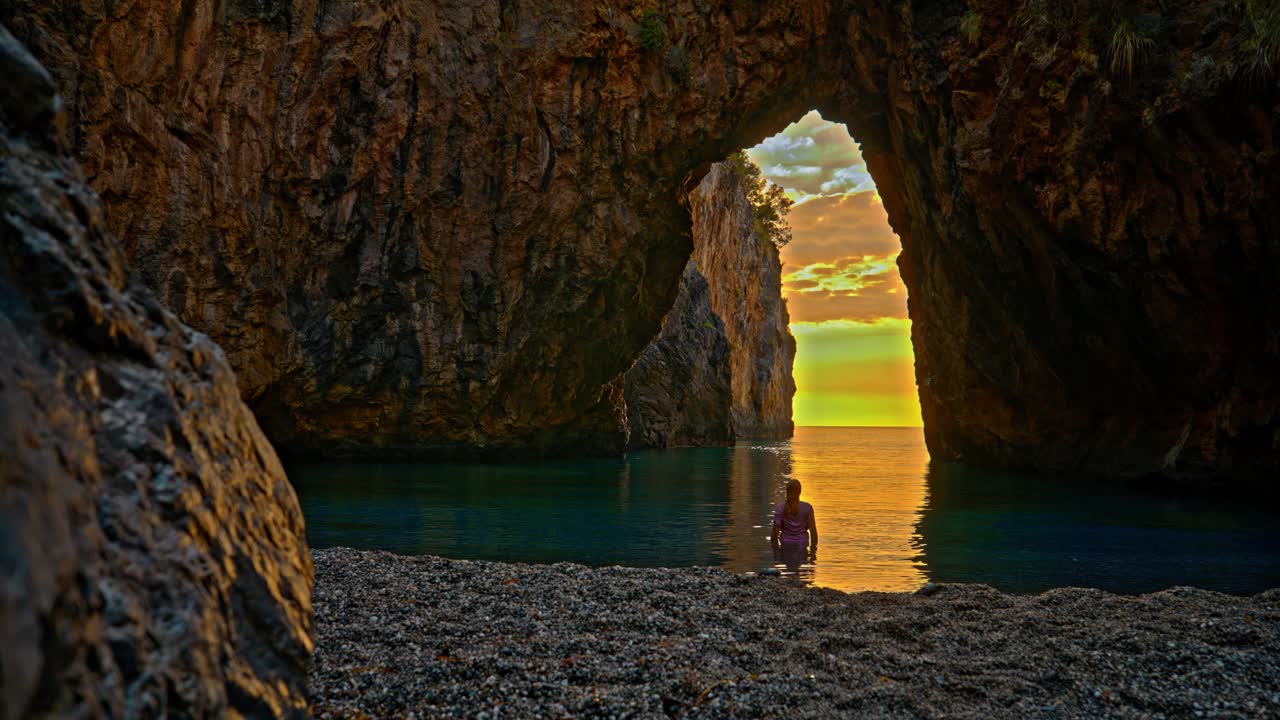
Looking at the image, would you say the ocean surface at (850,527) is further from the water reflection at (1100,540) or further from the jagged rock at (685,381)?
the jagged rock at (685,381)

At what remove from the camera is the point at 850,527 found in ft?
53.2

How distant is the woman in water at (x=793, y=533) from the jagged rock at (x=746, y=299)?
1794 inches

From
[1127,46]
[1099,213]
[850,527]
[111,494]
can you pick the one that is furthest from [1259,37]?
[111,494]

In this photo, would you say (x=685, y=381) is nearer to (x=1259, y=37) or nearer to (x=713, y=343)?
(x=713, y=343)

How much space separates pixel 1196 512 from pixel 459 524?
1765 centimetres

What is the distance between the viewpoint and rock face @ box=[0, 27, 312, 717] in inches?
66.1

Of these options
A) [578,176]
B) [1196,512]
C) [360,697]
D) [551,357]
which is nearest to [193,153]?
[578,176]

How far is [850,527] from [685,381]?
4120cm

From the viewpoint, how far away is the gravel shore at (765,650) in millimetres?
4941

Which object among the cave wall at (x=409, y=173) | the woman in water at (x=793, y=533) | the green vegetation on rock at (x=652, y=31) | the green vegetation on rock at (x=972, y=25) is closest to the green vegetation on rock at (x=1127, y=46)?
the green vegetation on rock at (x=972, y=25)

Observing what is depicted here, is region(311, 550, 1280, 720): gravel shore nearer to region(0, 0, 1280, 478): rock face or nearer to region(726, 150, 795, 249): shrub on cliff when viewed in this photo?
region(0, 0, 1280, 478): rock face

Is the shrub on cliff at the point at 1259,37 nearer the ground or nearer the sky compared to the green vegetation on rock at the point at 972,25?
nearer the ground

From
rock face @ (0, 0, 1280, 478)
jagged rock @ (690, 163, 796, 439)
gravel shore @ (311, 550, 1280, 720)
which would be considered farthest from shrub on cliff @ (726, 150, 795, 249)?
gravel shore @ (311, 550, 1280, 720)

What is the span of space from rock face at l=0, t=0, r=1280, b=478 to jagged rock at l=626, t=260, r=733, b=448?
56.3 feet
